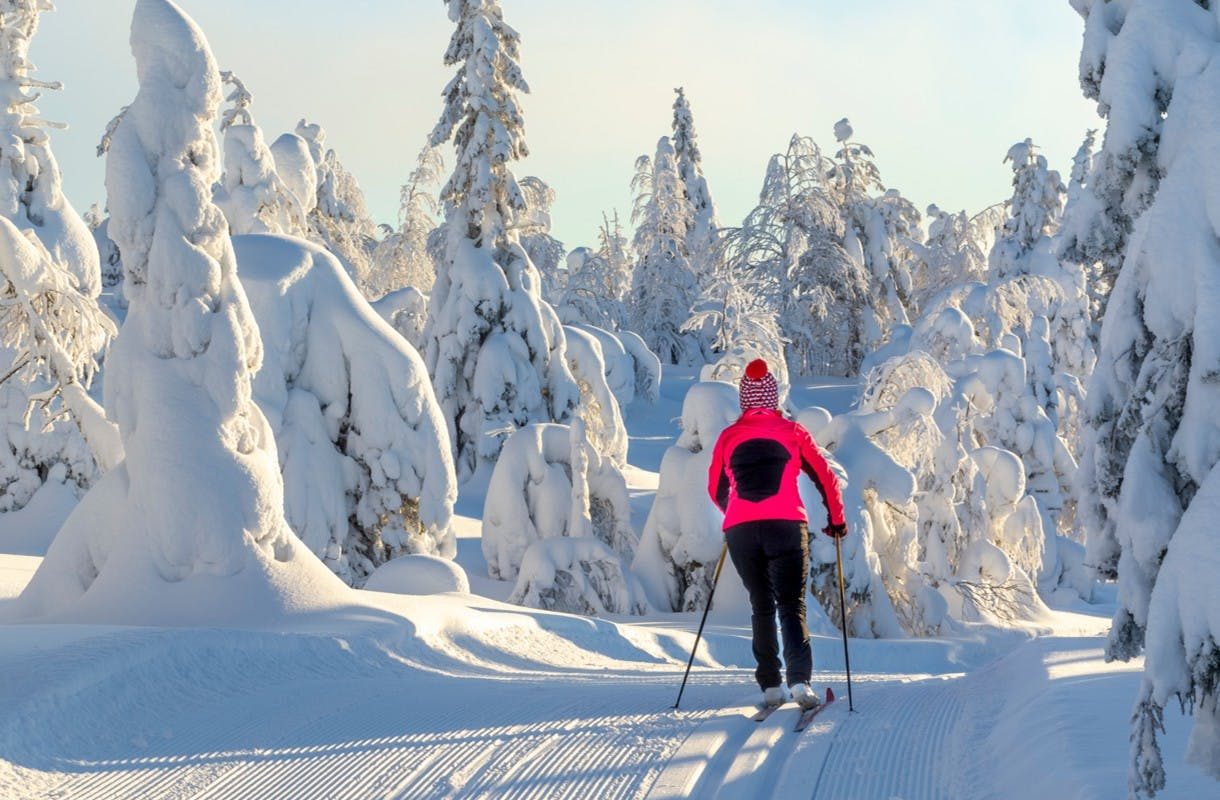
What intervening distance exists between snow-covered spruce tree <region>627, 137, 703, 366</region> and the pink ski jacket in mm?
45459

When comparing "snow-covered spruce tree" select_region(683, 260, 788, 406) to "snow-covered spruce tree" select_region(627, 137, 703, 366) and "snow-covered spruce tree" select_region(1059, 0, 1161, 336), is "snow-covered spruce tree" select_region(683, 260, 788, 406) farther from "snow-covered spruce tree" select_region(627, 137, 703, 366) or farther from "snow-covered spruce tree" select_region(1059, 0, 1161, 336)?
"snow-covered spruce tree" select_region(627, 137, 703, 366)

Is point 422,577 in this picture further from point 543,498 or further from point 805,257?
point 805,257

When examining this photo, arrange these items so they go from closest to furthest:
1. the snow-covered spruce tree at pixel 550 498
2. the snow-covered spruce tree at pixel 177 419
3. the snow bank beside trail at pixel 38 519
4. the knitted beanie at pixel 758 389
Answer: the knitted beanie at pixel 758 389
the snow-covered spruce tree at pixel 177 419
the snow-covered spruce tree at pixel 550 498
the snow bank beside trail at pixel 38 519

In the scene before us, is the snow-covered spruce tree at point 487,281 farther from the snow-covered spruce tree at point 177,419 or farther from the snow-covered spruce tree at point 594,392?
the snow-covered spruce tree at point 177,419

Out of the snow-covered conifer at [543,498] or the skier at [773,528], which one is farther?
the snow-covered conifer at [543,498]

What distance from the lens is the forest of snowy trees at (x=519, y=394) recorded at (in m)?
5.02

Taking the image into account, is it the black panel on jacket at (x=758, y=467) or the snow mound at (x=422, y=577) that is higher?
the black panel on jacket at (x=758, y=467)

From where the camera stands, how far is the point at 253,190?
73.0 feet

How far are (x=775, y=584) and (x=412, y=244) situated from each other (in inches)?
1607

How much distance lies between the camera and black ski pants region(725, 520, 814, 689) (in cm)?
678

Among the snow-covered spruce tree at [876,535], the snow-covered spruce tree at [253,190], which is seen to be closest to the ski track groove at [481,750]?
the snow-covered spruce tree at [876,535]

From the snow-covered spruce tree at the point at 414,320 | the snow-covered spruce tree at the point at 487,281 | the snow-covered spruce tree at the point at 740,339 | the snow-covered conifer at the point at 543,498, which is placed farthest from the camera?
the snow-covered spruce tree at the point at 414,320

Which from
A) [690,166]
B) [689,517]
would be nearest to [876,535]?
[689,517]

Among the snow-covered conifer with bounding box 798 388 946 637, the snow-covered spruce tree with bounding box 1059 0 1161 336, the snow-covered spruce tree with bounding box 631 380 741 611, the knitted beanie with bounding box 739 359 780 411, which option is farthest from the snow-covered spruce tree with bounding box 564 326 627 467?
the snow-covered spruce tree with bounding box 1059 0 1161 336
